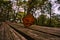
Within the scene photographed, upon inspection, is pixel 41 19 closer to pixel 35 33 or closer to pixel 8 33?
pixel 35 33

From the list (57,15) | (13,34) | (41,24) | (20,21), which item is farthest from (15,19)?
(57,15)

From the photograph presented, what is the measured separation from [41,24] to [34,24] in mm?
138

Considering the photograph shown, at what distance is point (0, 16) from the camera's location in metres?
2.75

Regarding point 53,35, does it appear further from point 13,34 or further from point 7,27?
point 7,27

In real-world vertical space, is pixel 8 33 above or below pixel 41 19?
below

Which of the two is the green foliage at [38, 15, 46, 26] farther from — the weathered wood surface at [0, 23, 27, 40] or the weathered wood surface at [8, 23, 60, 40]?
the weathered wood surface at [0, 23, 27, 40]

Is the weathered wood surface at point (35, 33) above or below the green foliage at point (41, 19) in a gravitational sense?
below

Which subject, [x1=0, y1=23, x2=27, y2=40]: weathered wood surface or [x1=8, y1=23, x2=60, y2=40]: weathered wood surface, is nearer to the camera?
[x1=8, y1=23, x2=60, y2=40]: weathered wood surface

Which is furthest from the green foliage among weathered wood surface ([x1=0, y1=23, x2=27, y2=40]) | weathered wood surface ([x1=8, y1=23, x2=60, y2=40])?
weathered wood surface ([x1=0, y1=23, x2=27, y2=40])

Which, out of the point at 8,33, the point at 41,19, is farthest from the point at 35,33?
the point at 8,33

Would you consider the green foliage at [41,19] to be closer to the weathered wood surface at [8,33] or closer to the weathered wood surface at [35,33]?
the weathered wood surface at [35,33]

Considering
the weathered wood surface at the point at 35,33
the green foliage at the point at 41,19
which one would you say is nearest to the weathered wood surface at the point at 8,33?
the weathered wood surface at the point at 35,33

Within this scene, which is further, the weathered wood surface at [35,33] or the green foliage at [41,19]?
the green foliage at [41,19]

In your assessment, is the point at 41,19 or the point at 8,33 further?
the point at 8,33
